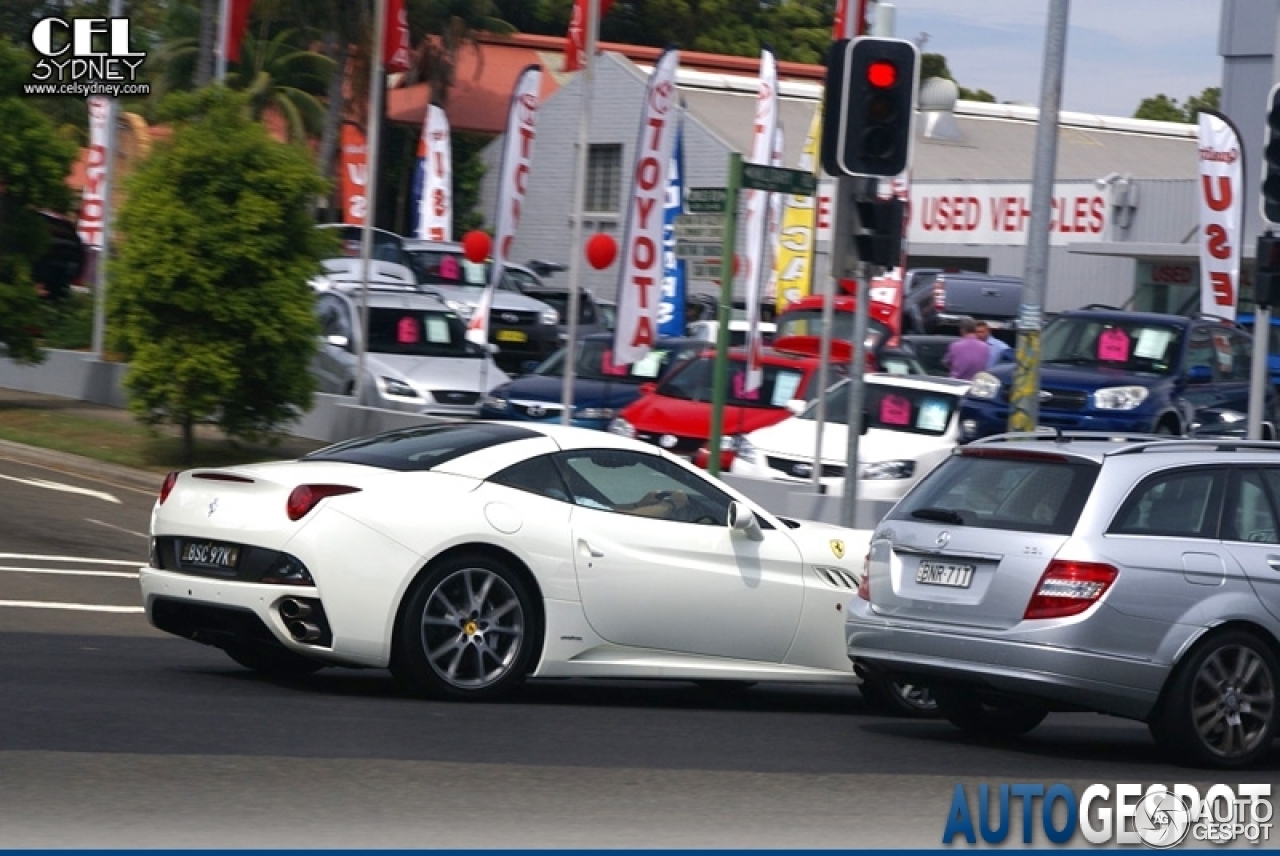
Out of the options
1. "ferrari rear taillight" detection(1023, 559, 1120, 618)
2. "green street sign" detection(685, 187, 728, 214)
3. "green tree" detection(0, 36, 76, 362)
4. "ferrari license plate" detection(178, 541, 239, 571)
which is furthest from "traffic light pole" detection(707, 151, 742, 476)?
A: "green tree" detection(0, 36, 76, 362)

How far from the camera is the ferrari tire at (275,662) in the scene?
1137 cm

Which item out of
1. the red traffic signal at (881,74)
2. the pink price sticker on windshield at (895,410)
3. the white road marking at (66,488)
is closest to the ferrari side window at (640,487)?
the red traffic signal at (881,74)

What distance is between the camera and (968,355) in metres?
26.6

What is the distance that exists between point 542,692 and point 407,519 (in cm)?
167

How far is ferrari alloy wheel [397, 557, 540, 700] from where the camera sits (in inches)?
A: 404

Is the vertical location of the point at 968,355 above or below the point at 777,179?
below

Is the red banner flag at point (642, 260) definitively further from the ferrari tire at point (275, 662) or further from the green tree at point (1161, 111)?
the green tree at point (1161, 111)

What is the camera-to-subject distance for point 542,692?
11.4 m

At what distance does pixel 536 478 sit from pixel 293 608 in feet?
4.83

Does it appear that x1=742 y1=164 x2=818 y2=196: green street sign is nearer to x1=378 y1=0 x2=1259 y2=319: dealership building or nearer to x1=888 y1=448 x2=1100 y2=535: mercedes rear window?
x1=888 y1=448 x2=1100 y2=535: mercedes rear window

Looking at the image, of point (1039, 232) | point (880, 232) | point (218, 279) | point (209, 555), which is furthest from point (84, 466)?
point (209, 555)

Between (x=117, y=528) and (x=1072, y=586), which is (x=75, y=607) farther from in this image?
(x=1072, y=586)

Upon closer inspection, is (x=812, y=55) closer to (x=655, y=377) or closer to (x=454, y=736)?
(x=655, y=377)

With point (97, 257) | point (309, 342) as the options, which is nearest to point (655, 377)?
point (309, 342)
